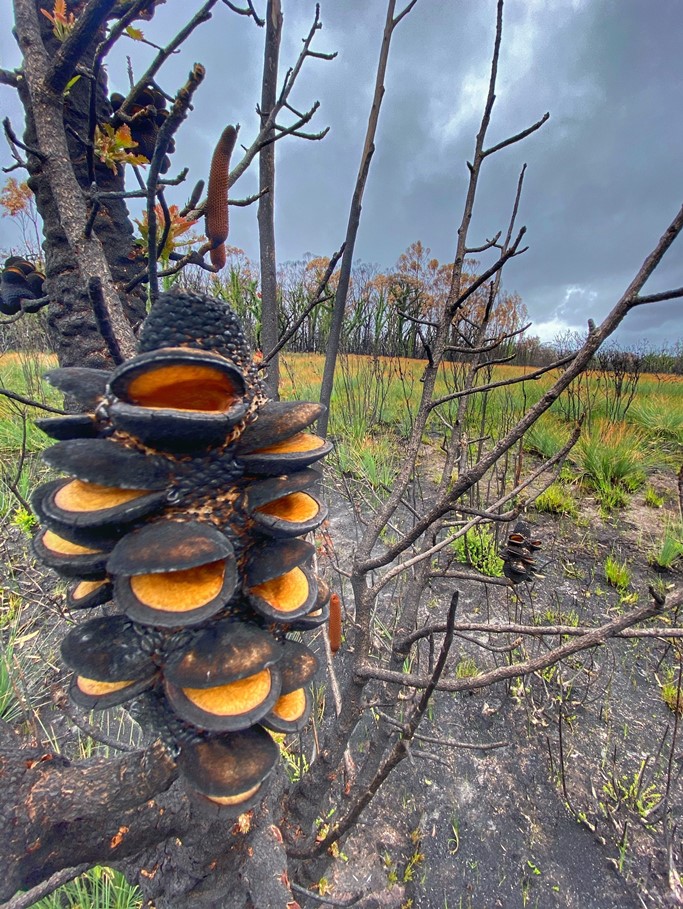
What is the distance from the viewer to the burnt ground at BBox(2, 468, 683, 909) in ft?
3.46

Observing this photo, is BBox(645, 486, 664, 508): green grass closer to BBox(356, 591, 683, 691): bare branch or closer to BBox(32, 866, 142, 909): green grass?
BBox(356, 591, 683, 691): bare branch

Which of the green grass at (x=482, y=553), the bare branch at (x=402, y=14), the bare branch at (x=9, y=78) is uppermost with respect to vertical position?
the bare branch at (x=402, y=14)

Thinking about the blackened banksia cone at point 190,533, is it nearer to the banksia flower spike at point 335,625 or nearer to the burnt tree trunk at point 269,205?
the banksia flower spike at point 335,625

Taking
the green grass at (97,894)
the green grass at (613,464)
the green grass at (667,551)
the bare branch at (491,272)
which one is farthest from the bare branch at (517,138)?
the green grass at (613,464)

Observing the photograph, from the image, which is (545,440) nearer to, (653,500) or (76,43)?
(653,500)

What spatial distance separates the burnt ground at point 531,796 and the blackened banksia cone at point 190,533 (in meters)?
0.48

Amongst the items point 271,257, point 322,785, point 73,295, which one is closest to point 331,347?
point 271,257

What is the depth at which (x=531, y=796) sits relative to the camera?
4.15 feet

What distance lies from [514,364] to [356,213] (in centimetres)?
882

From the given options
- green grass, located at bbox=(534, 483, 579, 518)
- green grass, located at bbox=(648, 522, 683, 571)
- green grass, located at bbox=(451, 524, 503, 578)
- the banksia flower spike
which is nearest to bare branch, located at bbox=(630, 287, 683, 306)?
the banksia flower spike

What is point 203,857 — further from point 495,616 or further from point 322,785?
point 495,616

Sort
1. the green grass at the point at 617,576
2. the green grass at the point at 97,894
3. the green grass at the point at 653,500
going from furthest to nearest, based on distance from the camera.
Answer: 1. the green grass at the point at 653,500
2. the green grass at the point at 617,576
3. the green grass at the point at 97,894

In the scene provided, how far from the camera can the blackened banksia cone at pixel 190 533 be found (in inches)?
11.7

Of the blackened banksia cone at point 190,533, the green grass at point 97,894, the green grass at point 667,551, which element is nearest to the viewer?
the blackened banksia cone at point 190,533
